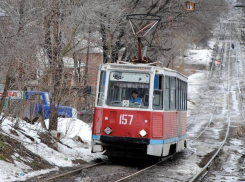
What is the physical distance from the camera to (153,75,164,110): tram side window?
571 inches

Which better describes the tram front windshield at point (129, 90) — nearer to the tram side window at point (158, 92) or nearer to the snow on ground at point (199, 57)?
the tram side window at point (158, 92)

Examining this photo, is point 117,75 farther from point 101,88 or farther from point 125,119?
point 125,119

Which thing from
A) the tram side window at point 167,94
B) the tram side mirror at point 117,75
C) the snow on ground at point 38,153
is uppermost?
the tram side mirror at point 117,75

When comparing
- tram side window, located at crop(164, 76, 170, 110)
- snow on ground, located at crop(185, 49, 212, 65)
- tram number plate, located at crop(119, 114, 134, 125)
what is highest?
snow on ground, located at crop(185, 49, 212, 65)

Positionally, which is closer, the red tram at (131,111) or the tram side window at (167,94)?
the red tram at (131,111)

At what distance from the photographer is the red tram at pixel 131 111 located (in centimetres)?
1413

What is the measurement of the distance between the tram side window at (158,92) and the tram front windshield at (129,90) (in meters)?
0.24

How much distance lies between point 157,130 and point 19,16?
4.88 m

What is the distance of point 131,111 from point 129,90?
2.08 feet

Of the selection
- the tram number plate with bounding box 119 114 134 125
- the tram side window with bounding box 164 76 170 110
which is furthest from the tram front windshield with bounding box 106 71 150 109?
the tram side window with bounding box 164 76 170 110

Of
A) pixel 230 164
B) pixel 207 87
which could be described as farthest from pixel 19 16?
pixel 207 87

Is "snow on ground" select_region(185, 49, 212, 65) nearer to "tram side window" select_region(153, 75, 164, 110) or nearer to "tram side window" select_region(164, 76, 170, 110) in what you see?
"tram side window" select_region(164, 76, 170, 110)

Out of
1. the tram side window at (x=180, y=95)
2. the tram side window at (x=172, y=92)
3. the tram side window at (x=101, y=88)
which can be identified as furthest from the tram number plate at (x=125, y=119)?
the tram side window at (x=180, y=95)

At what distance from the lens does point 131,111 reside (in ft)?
46.6
